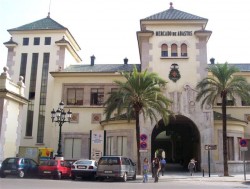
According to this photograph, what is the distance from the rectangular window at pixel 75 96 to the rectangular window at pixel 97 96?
128 cm

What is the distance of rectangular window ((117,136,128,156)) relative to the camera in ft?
108

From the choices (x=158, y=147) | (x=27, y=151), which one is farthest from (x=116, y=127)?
(x=158, y=147)

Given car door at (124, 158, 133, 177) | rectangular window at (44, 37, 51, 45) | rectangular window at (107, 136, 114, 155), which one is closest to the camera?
car door at (124, 158, 133, 177)

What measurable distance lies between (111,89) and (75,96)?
4371mm

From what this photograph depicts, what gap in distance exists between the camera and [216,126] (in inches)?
1323

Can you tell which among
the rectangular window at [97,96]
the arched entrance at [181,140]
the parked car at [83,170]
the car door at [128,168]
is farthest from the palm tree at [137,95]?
the rectangular window at [97,96]

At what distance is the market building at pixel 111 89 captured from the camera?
33219 millimetres

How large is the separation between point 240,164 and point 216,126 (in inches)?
175

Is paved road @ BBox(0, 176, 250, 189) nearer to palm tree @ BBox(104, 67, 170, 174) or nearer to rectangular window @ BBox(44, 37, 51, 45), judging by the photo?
palm tree @ BBox(104, 67, 170, 174)

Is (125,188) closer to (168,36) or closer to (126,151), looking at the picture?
(126,151)

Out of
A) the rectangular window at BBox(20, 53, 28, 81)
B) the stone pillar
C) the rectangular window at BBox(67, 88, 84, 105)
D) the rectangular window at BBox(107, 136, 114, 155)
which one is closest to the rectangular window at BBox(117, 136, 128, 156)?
the rectangular window at BBox(107, 136, 114, 155)

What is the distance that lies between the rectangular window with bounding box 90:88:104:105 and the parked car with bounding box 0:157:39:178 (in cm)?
1498

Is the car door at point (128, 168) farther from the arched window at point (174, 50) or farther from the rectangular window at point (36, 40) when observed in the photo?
the rectangular window at point (36, 40)

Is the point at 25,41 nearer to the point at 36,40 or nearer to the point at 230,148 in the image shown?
the point at 36,40
